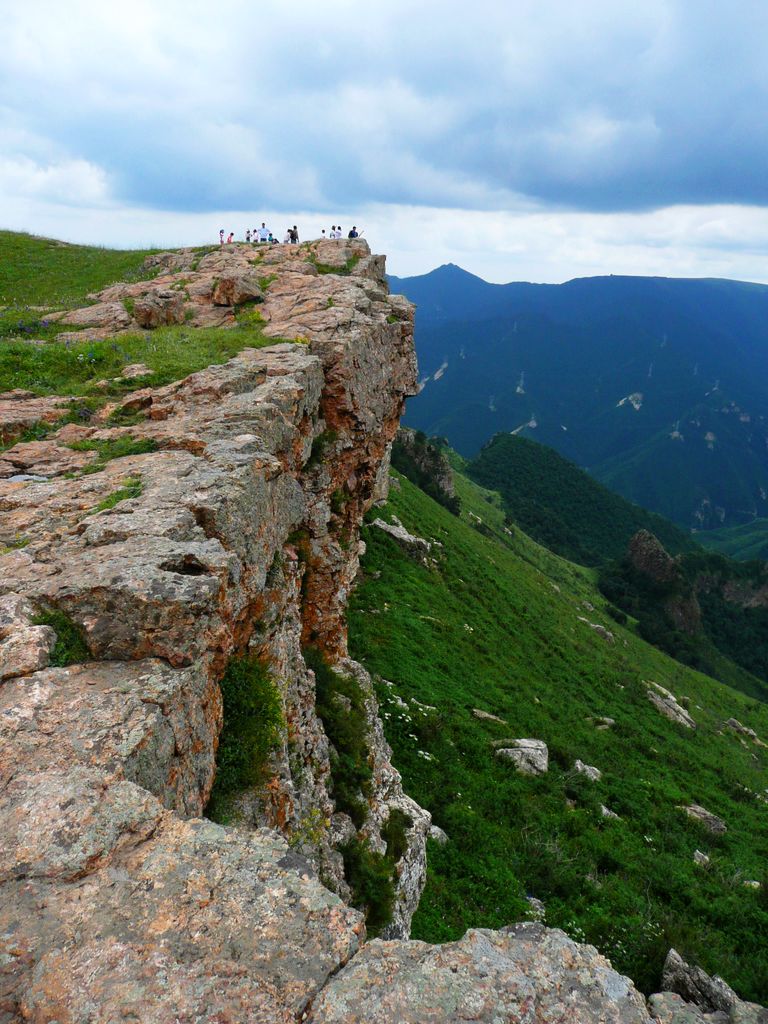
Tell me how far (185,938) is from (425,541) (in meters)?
36.2

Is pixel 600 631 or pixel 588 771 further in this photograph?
pixel 600 631

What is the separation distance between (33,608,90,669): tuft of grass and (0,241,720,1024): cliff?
2 centimetres

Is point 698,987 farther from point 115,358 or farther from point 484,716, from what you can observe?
point 115,358

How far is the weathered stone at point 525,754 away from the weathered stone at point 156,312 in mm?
21196

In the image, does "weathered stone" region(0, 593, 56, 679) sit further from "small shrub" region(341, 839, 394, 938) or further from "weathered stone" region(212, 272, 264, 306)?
"weathered stone" region(212, 272, 264, 306)

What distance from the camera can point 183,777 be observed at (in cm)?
644

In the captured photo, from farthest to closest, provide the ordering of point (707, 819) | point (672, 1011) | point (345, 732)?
point (707, 819)
point (345, 732)
point (672, 1011)

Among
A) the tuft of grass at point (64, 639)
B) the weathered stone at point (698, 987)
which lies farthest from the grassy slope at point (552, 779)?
the tuft of grass at point (64, 639)

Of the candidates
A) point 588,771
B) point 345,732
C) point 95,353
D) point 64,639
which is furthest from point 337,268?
point 588,771

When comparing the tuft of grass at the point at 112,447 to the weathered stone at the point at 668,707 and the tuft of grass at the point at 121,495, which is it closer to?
the tuft of grass at the point at 121,495

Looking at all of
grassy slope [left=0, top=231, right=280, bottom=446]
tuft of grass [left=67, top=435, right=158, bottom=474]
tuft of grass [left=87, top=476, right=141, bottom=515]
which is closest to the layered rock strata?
tuft of grass [left=87, top=476, right=141, bottom=515]

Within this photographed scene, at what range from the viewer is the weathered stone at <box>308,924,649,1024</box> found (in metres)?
4.22

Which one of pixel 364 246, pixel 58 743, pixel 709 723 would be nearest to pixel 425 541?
pixel 364 246

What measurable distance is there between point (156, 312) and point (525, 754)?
Result: 22545 mm
